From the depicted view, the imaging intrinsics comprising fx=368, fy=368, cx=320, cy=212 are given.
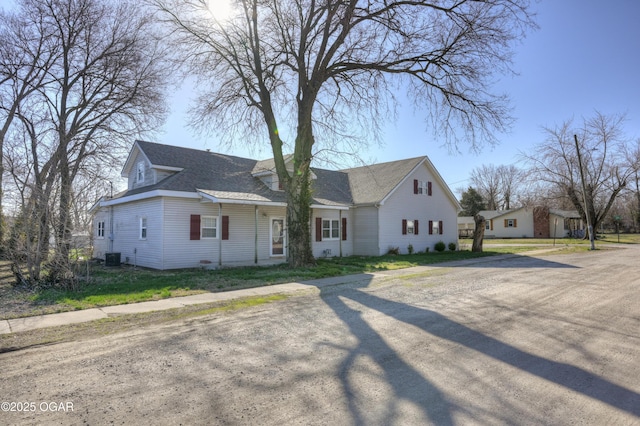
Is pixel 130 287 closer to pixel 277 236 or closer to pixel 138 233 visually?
pixel 138 233

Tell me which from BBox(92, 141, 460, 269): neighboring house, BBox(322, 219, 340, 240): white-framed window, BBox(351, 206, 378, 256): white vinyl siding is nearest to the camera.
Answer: BBox(92, 141, 460, 269): neighboring house

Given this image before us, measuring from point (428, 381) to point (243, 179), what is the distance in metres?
17.0

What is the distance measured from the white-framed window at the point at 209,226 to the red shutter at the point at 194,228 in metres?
0.30

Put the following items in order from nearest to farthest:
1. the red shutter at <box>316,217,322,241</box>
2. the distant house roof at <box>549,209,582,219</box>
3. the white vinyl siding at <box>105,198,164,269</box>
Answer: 1. the white vinyl siding at <box>105,198,164,269</box>
2. the red shutter at <box>316,217,322,241</box>
3. the distant house roof at <box>549,209,582,219</box>

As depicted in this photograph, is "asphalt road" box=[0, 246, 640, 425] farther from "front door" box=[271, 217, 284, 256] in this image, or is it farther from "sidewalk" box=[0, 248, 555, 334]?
"front door" box=[271, 217, 284, 256]

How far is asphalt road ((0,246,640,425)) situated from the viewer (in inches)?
134

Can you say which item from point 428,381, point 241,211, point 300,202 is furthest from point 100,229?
point 428,381

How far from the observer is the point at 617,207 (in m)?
60.3

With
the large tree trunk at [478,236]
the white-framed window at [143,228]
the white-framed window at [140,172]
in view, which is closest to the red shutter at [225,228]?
the white-framed window at [143,228]

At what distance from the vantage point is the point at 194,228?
1584 centimetres

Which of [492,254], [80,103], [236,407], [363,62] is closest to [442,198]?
[492,254]

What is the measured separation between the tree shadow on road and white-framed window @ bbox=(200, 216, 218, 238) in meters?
10.8

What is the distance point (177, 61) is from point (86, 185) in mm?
7734

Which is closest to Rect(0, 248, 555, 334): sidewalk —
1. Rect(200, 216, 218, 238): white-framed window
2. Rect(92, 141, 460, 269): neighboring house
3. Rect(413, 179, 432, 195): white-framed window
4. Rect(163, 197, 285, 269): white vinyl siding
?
Rect(92, 141, 460, 269): neighboring house
